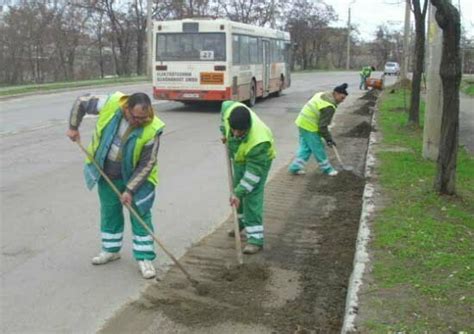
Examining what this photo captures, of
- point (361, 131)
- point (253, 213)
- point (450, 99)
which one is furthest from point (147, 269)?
point (361, 131)

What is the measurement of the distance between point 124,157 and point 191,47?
13.4 metres

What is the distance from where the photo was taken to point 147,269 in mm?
5094

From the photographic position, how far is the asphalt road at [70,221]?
4.52 meters

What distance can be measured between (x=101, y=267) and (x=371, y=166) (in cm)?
518

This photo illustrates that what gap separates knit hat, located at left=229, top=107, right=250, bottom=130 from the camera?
17.4ft

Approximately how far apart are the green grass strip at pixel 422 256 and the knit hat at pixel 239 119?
148 cm

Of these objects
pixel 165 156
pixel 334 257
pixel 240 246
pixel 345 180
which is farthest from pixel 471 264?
pixel 165 156

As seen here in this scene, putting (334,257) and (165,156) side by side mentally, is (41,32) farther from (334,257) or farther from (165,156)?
(334,257)

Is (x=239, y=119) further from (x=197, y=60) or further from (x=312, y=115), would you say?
(x=197, y=60)

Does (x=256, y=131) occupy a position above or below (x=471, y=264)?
above

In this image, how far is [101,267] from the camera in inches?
209

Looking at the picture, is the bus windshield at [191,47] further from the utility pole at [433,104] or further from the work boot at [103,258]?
the work boot at [103,258]

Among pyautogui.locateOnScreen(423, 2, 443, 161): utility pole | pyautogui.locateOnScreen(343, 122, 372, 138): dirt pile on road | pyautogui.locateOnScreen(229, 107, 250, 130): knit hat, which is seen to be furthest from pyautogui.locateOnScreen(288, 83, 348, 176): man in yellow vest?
pyautogui.locateOnScreen(343, 122, 372, 138): dirt pile on road

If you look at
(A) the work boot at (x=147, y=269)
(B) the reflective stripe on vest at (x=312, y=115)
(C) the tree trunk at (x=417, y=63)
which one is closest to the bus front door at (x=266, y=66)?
(C) the tree trunk at (x=417, y=63)
